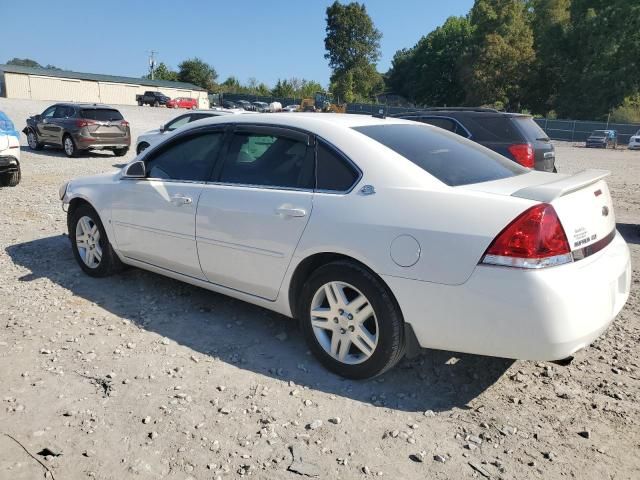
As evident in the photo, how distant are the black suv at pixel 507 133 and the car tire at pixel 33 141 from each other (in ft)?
44.9

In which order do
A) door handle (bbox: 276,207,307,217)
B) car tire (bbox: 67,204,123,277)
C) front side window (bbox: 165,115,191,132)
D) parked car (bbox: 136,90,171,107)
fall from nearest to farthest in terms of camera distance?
door handle (bbox: 276,207,307,217) → car tire (bbox: 67,204,123,277) → front side window (bbox: 165,115,191,132) → parked car (bbox: 136,90,171,107)

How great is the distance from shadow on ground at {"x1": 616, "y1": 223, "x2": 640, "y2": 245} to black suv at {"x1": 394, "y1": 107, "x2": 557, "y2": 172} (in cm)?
140

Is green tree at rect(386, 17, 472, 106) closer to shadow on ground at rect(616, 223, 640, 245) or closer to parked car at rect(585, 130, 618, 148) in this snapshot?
parked car at rect(585, 130, 618, 148)

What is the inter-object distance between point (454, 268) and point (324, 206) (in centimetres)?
89

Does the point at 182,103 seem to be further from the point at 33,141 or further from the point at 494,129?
the point at 494,129

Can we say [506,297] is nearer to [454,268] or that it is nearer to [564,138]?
[454,268]

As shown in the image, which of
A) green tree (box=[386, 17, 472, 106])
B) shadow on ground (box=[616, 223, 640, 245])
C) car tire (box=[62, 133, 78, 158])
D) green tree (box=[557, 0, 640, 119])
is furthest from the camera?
green tree (box=[386, 17, 472, 106])

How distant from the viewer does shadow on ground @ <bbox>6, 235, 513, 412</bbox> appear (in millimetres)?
3209

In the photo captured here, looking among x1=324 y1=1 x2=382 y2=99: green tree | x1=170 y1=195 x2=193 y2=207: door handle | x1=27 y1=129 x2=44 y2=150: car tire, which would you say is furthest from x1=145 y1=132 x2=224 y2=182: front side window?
x1=324 y1=1 x2=382 y2=99: green tree

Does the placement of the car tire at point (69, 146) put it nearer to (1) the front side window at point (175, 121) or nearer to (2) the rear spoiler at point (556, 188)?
(1) the front side window at point (175, 121)

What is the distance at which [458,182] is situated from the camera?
308cm

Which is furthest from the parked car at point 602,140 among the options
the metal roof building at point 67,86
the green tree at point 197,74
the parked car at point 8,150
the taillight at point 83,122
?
the green tree at point 197,74

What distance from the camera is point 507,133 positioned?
27.6 ft

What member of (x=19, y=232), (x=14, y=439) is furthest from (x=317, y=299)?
(x=19, y=232)
